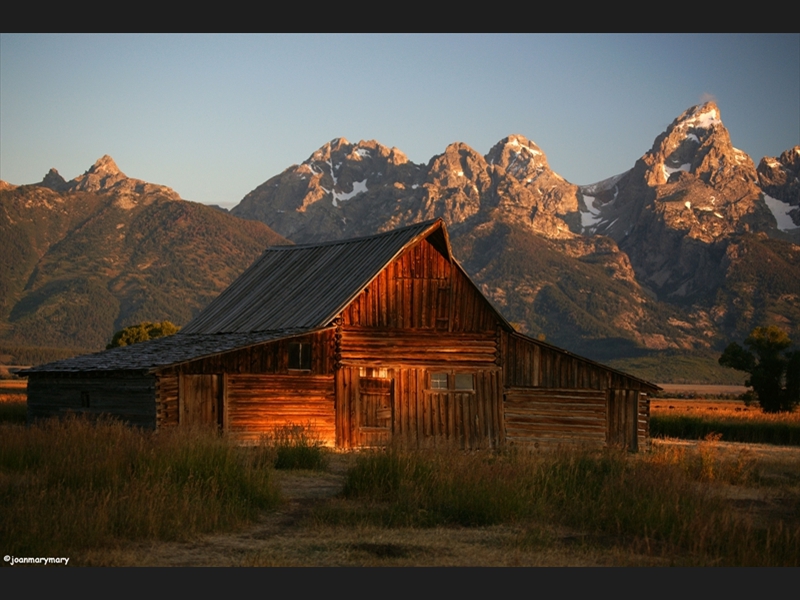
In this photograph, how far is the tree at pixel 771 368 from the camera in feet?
206

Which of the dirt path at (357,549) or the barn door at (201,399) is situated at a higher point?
the barn door at (201,399)

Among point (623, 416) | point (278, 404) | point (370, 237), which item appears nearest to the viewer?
point (278, 404)

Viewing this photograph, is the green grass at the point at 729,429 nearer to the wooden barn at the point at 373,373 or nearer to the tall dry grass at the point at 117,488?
the wooden barn at the point at 373,373

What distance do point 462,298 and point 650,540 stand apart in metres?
18.8

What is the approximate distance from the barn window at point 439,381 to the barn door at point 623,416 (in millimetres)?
5898

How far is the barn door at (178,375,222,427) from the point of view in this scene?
30641 millimetres

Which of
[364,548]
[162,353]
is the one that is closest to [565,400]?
[162,353]

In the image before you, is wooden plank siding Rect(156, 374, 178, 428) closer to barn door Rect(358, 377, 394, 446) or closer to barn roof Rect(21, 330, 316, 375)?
barn roof Rect(21, 330, 316, 375)

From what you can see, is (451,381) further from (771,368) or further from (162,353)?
(771,368)

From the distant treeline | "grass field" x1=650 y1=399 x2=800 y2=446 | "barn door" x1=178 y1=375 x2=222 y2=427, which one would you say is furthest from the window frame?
the distant treeline

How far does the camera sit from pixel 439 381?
34594 mm

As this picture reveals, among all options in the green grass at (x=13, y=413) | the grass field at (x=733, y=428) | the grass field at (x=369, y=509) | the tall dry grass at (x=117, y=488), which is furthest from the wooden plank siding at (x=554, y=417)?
the green grass at (x=13, y=413)

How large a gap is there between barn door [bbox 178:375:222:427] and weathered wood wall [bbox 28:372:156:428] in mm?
874

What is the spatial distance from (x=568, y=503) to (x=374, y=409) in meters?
15.3
